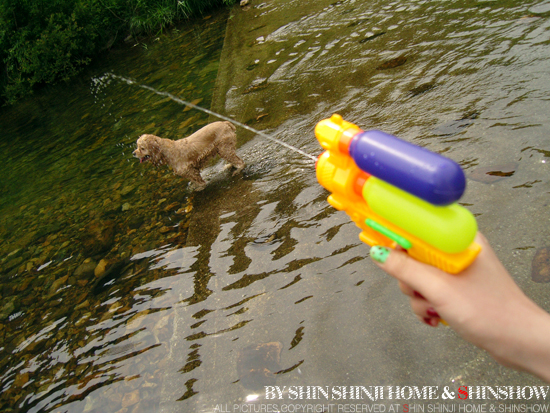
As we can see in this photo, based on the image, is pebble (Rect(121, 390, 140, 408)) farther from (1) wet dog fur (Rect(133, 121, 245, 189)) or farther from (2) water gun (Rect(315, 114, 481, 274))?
(1) wet dog fur (Rect(133, 121, 245, 189))

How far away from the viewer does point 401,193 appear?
1.57 metres

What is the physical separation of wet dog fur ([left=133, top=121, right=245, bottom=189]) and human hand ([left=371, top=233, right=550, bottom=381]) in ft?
15.8

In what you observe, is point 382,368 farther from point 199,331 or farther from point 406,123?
point 406,123

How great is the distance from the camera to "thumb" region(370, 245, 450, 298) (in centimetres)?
146

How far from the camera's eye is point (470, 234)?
1.38m

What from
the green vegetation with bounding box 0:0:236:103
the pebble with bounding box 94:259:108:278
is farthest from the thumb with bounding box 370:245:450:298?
the green vegetation with bounding box 0:0:236:103

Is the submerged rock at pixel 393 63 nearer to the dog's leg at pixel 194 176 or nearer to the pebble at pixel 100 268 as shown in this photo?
the dog's leg at pixel 194 176

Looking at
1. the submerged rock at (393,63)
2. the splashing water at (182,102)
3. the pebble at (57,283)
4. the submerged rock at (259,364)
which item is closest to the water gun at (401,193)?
the submerged rock at (259,364)

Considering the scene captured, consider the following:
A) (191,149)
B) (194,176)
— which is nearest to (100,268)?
(194,176)

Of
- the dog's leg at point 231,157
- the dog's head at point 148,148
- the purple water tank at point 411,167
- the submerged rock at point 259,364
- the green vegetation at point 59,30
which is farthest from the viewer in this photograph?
the green vegetation at point 59,30

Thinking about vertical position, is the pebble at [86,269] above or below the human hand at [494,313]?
below

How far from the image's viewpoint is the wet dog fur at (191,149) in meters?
5.86

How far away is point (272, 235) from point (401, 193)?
2973 millimetres

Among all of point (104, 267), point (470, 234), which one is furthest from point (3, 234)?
point (470, 234)
